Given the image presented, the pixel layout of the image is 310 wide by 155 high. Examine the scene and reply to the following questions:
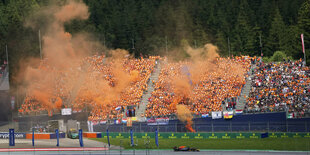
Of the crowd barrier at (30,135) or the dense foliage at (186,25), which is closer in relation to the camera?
the crowd barrier at (30,135)

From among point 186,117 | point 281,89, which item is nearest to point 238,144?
point 186,117

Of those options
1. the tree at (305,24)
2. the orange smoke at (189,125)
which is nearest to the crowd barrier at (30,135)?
the orange smoke at (189,125)

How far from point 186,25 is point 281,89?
Result: 38911mm

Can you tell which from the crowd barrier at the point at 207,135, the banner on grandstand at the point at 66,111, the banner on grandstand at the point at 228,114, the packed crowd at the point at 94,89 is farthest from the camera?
the packed crowd at the point at 94,89

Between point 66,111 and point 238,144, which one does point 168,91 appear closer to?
point 66,111

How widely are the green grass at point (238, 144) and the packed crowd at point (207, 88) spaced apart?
6.43m

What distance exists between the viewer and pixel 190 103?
6016 centimetres

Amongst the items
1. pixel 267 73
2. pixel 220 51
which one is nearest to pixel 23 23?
pixel 220 51

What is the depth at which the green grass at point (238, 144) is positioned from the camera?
140 feet

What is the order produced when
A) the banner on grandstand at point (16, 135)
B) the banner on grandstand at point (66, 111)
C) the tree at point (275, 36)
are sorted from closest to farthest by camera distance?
the banner on grandstand at point (16, 135)
the banner on grandstand at point (66, 111)
the tree at point (275, 36)

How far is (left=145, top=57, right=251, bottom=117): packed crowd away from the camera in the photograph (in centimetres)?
5809

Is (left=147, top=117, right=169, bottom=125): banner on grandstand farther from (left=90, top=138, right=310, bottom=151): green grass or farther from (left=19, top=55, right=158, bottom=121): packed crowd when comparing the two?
→ (left=19, top=55, right=158, bottom=121): packed crowd

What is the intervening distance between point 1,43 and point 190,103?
114ft

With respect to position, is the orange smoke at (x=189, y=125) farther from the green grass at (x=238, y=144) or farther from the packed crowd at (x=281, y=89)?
the packed crowd at (x=281, y=89)
